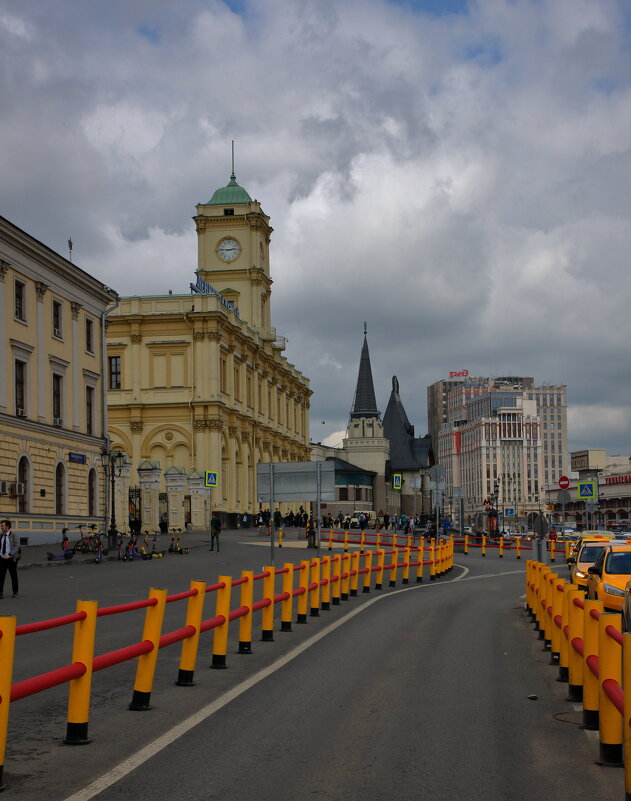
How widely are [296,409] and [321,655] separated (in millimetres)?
92952

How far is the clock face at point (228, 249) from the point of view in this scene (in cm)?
9244

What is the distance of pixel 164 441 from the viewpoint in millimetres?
74875

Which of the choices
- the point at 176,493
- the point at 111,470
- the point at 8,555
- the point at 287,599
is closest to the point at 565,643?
the point at 287,599

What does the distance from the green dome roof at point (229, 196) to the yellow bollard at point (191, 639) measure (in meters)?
83.9

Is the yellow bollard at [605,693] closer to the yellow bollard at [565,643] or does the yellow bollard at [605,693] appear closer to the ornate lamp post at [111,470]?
the yellow bollard at [565,643]

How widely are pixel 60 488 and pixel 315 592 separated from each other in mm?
29828

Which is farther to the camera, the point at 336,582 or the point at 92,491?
the point at 92,491

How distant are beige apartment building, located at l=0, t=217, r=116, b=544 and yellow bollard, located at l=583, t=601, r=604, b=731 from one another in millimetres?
34421

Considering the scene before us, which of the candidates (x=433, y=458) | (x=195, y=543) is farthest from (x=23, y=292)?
(x=433, y=458)

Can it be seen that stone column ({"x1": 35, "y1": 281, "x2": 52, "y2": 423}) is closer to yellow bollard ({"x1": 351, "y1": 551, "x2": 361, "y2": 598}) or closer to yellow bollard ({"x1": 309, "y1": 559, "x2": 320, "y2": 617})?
yellow bollard ({"x1": 351, "y1": 551, "x2": 361, "y2": 598})

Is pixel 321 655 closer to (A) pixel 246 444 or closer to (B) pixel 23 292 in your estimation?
(B) pixel 23 292

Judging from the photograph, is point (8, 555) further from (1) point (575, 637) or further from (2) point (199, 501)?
(2) point (199, 501)

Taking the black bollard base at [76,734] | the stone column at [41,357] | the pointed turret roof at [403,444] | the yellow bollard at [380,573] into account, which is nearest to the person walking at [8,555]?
the yellow bollard at [380,573]

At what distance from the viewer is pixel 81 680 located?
7.85 m
